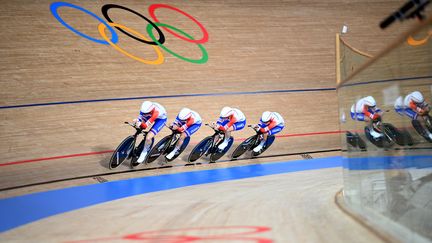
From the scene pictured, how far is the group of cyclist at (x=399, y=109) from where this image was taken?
7.55 feet

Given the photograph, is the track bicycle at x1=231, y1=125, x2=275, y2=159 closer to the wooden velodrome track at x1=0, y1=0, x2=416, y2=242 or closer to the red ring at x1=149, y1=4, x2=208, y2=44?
the wooden velodrome track at x1=0, y1=0, x2=416, y2=242

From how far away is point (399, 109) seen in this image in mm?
2328

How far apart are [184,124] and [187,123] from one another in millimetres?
50

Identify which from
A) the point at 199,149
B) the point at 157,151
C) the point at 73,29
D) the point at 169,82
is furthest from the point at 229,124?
the point at 73,29

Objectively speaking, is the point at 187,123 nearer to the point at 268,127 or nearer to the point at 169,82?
the point at 268,127

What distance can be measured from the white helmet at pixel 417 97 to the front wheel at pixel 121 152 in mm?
4695

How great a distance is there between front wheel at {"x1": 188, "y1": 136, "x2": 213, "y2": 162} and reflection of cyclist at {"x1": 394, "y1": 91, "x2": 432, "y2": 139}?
4.69 meters

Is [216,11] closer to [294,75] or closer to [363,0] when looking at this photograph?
[294,75]

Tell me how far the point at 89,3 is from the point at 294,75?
4536mm

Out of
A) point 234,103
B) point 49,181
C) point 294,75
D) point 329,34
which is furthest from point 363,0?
point 49,181

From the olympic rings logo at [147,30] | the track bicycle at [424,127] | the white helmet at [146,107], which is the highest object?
the olympic rings logo at [147,30]

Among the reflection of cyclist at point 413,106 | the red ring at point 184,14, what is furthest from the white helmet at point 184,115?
the reflection of cyclist at point 413,106

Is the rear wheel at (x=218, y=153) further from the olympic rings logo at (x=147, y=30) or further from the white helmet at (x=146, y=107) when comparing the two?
the olympic rings logo at (x=147, y=30)

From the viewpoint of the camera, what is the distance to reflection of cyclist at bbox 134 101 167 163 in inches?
251
